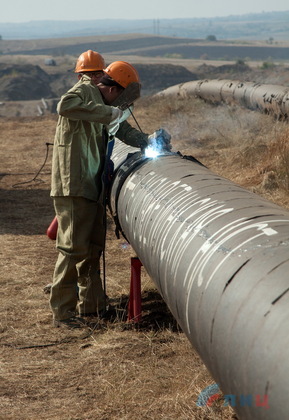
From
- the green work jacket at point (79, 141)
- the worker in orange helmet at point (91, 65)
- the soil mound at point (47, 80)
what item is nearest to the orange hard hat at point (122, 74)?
the green work jacket at point (79, 141)

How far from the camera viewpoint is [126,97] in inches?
217

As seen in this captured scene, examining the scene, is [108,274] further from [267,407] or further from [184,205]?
[267,407]

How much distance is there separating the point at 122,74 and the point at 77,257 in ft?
4.82

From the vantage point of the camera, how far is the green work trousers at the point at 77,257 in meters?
5.36

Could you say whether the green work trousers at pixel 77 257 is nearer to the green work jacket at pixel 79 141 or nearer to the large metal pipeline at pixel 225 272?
the green work jacket at pixel 79 141

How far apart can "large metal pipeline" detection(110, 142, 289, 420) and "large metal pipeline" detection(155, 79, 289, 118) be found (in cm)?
974

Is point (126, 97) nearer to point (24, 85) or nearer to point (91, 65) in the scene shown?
point (91, 65)

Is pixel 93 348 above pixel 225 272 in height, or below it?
below

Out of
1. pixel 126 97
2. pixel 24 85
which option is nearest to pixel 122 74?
pixel 126 97

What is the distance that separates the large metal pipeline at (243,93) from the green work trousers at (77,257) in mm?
8891

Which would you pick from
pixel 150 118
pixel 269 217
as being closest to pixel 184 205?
pixel 269 217

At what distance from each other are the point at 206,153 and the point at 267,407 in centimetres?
1065

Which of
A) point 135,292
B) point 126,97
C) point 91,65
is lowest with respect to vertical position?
point 135,292

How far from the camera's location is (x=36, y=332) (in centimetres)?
540
